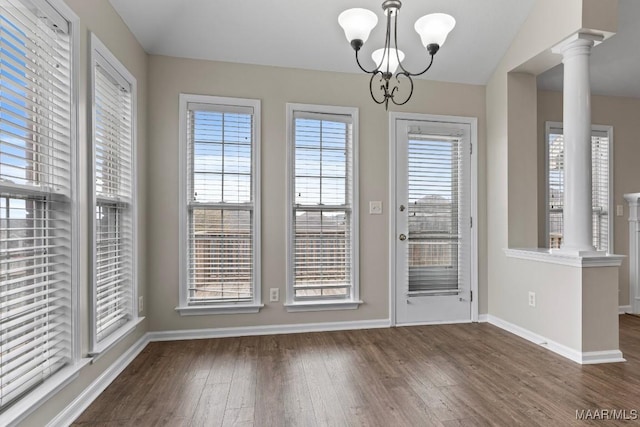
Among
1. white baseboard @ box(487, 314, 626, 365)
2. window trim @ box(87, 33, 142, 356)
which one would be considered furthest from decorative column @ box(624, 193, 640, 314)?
window trim @ box(87, 33, 142, 356)

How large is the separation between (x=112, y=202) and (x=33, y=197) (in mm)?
821

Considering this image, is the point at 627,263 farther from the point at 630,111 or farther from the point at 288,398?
the point at 288,398

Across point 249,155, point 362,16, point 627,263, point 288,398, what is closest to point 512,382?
point 288,398

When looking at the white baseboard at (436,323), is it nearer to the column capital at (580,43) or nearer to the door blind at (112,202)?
the door blind at (112,202)

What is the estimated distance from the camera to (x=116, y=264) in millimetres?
2580

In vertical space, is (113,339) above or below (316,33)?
below

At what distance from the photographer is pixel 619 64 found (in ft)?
12.0

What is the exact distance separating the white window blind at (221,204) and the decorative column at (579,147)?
2.64 meters

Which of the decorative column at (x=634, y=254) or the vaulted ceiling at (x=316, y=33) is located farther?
the decorative column at (x=634, y=254)

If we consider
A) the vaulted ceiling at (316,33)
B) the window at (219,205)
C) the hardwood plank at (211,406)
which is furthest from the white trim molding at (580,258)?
the hardwood plank at (211,406)

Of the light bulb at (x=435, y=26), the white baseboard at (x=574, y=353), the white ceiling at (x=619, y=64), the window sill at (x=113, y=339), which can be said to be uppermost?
the white ceiling at (x=619, y=64)

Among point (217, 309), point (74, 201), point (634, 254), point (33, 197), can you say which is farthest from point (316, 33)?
point (634, 254)

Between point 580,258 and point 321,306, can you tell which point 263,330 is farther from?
point 580,258

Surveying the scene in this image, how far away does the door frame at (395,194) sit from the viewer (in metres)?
3.54
